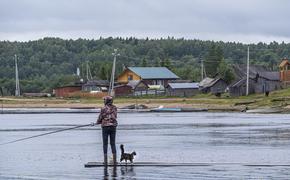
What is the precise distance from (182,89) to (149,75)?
18155 millimetres

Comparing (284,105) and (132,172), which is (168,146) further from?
(284,105)

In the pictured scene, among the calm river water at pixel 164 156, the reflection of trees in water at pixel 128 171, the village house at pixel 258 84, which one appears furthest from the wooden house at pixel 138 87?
the reflection of trees in water at pixel 128 171

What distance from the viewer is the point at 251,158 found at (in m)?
25.6

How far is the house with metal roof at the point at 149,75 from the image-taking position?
144113mm

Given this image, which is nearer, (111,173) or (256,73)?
(111,173)

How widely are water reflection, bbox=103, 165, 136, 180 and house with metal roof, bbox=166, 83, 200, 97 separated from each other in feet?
333

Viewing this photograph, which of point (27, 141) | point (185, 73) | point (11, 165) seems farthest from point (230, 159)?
point (185, 73)

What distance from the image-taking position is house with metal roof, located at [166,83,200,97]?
414 feet

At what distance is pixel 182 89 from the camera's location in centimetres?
12769

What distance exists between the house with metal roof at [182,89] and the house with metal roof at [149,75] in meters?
14.5

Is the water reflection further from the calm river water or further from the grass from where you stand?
the grass

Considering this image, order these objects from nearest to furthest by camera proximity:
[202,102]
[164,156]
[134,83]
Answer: [164,156], [202,102], [134,83]

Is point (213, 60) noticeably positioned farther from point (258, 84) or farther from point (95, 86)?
point (258, 84)

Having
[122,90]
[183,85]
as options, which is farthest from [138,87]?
[183,85]
